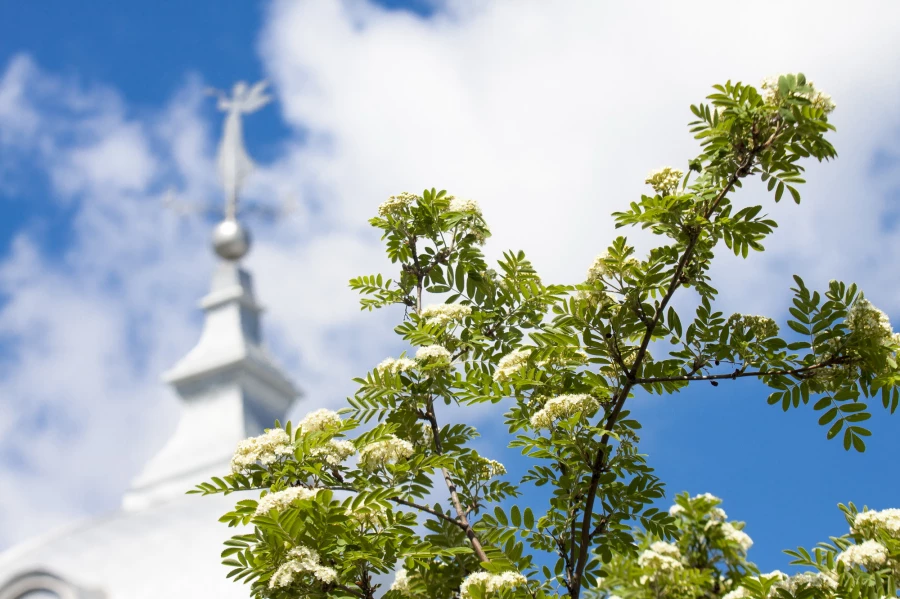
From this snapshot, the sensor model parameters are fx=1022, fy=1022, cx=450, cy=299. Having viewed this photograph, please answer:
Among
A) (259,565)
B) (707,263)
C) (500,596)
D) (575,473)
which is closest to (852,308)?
(707,263)

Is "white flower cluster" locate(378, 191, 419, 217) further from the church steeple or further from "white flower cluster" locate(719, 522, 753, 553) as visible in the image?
the church steeple

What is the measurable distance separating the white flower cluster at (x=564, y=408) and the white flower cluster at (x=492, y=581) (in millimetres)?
660

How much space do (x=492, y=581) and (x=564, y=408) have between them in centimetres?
76

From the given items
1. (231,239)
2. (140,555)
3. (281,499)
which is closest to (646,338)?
(281,499)

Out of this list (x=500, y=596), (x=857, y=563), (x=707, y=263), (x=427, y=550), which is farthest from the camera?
(x=857, y=563)

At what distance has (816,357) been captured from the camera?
4.25 metres

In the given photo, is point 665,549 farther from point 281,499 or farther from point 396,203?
point 281,499

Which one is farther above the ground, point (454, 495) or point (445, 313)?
point (445, 313)

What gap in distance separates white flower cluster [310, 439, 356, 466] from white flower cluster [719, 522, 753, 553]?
9.03ft

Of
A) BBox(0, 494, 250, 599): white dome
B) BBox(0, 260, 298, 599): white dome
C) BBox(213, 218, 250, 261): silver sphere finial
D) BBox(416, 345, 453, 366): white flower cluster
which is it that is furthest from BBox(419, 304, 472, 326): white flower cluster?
BBox(213, 218, 250, 261): silver sphere finial

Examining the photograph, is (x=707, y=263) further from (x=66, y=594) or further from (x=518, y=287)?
(x=66, y=594)

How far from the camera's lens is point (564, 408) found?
4090mm

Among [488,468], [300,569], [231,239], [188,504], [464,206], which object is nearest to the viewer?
[300,569]

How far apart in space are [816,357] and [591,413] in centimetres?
99
